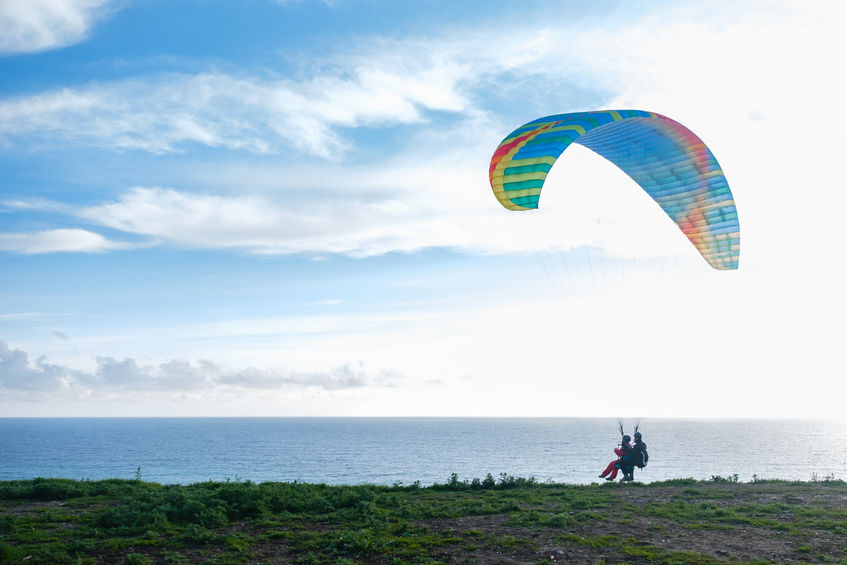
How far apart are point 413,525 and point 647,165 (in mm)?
12952

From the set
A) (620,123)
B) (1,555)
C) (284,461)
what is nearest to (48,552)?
(1,555)

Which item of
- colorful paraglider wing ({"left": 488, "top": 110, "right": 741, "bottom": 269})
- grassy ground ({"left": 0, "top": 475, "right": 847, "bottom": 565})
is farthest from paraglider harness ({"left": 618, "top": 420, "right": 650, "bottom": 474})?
colorful paraglider wing ({"left": 488, "top": 110, "right": 741, "bottom": 269})

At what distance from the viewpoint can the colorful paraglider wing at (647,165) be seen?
16.0 meters

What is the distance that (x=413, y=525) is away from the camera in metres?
12.7

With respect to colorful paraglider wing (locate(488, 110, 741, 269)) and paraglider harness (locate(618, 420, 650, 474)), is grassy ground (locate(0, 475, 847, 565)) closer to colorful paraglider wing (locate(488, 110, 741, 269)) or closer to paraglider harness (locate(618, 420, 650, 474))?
paraglider harness (locate(618, 420, 650, 474))

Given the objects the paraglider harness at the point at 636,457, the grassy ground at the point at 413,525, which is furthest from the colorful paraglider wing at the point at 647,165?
the grassy ground at the point at 413,525

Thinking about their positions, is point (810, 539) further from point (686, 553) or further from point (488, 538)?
point (488, 538)

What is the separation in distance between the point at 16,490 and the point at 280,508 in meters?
7.56

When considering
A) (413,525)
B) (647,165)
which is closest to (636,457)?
(647,165)

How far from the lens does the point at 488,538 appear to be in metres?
11.6

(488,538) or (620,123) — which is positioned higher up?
(620,123)

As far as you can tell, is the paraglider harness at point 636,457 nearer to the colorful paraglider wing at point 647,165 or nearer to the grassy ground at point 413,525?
the grassy ground at point 413,525

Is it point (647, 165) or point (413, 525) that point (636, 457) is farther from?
point (413, 525)

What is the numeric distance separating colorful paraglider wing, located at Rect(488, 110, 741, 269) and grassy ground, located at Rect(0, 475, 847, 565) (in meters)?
7.91
